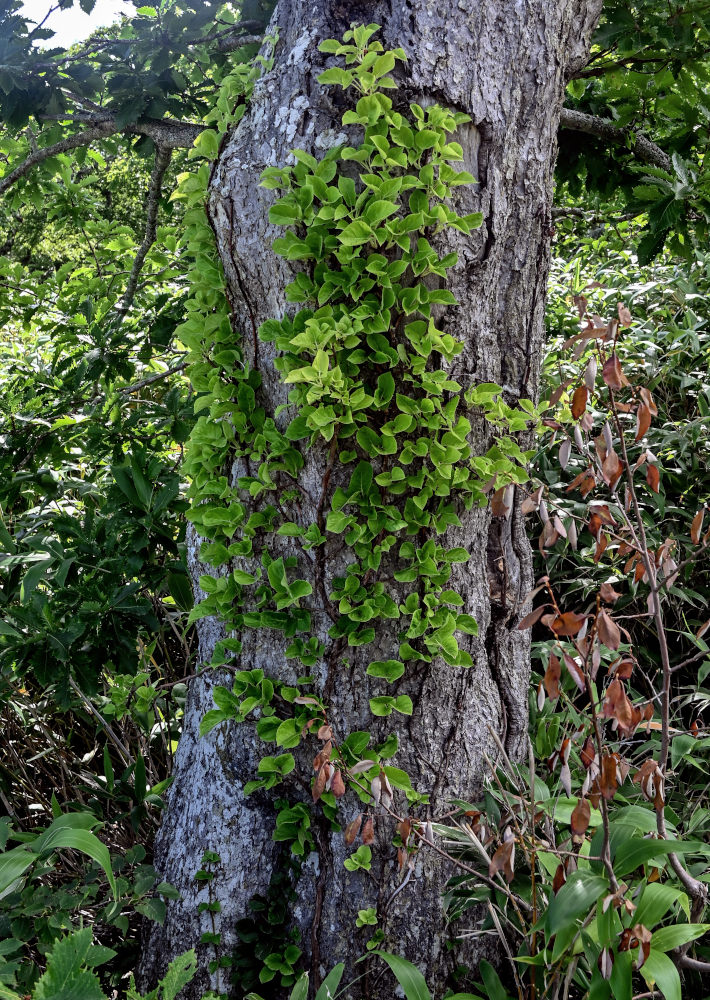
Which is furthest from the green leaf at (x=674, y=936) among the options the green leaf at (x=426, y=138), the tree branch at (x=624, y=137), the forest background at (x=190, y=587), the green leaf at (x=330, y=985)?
the tree branch at (x=624, y=137)

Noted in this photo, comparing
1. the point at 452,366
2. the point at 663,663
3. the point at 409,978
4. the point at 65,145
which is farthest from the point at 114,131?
the point at 409,978

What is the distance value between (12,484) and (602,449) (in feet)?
6.52

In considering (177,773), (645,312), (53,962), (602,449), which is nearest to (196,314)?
(602,449)

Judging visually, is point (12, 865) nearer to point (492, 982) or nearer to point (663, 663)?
point (492, 982)

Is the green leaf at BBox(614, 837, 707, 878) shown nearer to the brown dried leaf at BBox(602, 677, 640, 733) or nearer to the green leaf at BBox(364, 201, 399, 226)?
the brown dried leaf at BBox(602, 677, 640, 733)

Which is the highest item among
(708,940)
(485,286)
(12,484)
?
(485,286)

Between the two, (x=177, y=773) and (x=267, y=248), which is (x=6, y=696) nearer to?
(x=177, y=773)

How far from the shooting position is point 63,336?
2.64 meters

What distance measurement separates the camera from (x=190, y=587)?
93.0 inches

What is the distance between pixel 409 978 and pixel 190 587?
1269 mm

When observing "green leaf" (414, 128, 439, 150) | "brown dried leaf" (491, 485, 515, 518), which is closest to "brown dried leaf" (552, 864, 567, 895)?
"brown dried leaf" (491, 485, 515, 518)

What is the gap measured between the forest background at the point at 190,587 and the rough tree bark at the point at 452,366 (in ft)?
0.23

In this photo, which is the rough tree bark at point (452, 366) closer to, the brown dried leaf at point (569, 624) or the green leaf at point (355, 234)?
the green leaf at point (355, 234)

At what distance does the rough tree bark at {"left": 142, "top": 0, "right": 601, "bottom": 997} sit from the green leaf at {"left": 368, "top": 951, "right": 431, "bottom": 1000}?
17 cm
